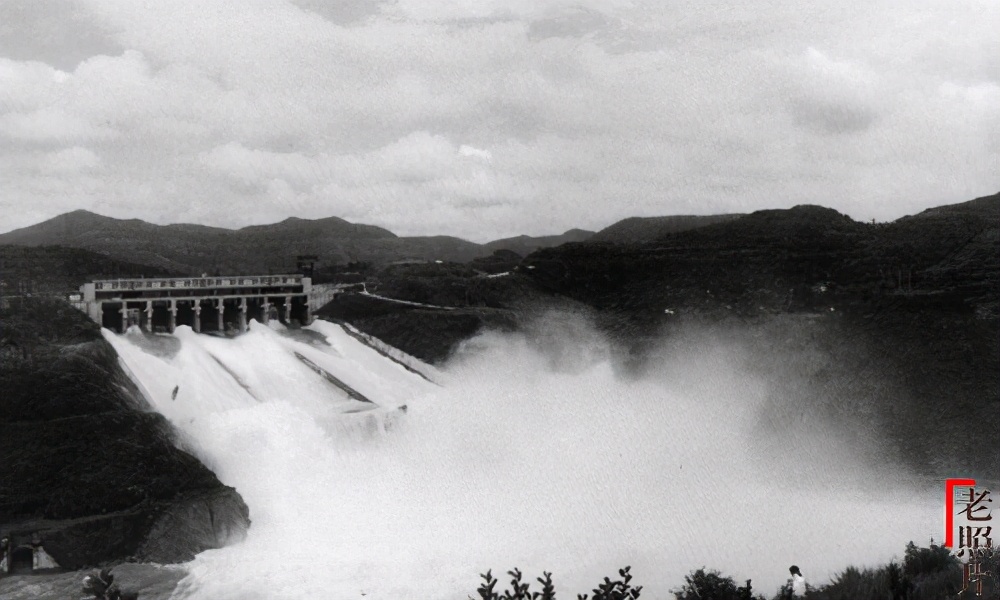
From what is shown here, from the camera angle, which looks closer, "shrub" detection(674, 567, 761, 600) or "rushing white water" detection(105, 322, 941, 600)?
"shrub" detection(674, 567, 761, 600)

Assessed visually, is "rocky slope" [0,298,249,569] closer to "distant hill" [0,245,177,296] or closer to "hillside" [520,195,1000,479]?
"distant hill" [0,245,177,296]

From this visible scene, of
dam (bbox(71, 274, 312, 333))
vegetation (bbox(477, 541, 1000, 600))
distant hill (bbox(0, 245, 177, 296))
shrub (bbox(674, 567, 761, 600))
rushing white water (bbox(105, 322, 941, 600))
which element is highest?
distant hill (bbox(0, 245, 177, 296))

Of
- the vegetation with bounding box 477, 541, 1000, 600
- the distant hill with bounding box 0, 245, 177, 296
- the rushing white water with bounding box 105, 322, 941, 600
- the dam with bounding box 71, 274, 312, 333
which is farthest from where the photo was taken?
the dam with bounding box 71, 274, 312, 333

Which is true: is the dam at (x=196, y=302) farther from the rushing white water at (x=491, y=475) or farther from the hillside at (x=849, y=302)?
the hillside at (x=849, y=302)

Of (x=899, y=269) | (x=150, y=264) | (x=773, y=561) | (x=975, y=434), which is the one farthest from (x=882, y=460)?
(x=150, y=264)

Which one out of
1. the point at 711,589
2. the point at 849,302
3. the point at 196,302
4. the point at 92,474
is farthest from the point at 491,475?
the point at 849,302

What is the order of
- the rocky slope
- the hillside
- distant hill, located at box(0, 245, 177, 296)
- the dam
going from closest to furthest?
the rocky slope → the hillside → distant hill, located at box(0, 245, 177, 296) → the dam

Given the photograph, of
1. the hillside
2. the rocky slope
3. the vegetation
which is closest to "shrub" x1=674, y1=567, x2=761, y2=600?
the vegetation
